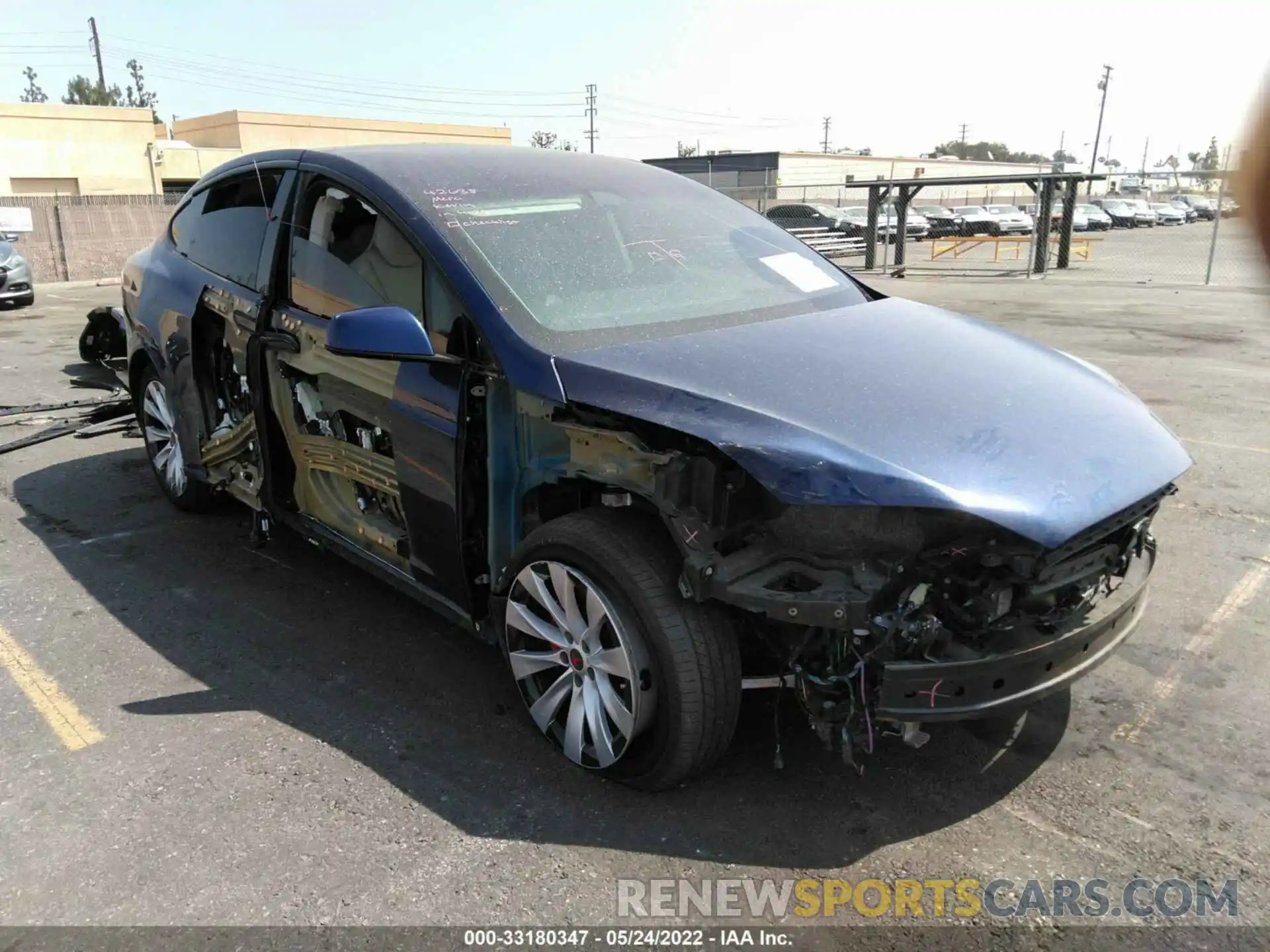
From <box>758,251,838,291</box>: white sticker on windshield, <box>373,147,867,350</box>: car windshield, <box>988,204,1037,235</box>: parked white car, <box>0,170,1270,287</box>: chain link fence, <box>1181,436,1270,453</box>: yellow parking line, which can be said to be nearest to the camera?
→ <box>373,147,867,350</box>: car windshield

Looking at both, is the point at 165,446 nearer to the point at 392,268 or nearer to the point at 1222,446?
the point at 392,268

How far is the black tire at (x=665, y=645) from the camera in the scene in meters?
2.53

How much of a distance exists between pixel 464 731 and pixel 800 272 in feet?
7.31

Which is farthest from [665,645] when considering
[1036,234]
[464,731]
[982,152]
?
[982,152]

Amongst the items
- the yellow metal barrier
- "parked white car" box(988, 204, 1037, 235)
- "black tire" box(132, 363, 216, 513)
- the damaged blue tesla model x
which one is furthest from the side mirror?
"parked white car" box(988, 204, 1037, 235)

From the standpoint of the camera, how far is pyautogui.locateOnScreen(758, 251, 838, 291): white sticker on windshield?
12.4 feet

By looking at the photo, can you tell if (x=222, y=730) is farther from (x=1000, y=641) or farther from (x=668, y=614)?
(x=1000, y=641)

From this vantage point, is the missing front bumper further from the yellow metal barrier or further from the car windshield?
the yellow metal barrier

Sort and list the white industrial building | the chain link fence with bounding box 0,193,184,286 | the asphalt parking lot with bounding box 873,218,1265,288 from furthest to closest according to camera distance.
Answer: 1. the white industrial building
2. the chain link fence with bounding box 0,193,184,286
3. the asphalt parking lot with bounding box 873,218,1265,288

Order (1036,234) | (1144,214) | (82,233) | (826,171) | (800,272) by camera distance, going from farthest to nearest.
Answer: (826,171) → (1144,214) → (82,233) → (1036,234) → (800,272)

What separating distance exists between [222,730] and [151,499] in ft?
9.43

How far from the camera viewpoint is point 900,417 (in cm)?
256

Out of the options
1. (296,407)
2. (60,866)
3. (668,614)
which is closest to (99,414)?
(296,407)

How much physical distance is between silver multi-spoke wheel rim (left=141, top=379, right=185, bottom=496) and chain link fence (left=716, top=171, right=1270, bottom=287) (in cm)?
501
